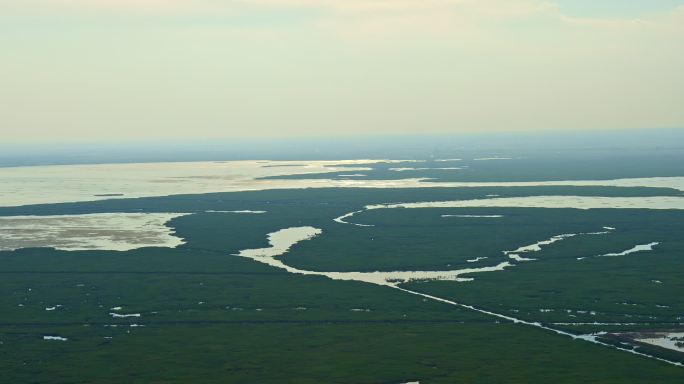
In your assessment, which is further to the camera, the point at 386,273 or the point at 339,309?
the point at 386,273

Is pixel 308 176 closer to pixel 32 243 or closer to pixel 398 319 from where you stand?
pixel 32 243

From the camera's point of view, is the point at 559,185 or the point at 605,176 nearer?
the point at 559,185

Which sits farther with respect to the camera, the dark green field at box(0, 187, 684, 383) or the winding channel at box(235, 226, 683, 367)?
the winding channel at box(235, 226, 683, 367)

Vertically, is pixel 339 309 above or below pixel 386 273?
below

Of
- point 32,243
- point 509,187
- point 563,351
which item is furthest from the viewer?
point 509,187

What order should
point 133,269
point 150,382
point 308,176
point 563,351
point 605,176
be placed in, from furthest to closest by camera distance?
point 308,176
point 605,176
point 133,269
point 563,351
point 150,382

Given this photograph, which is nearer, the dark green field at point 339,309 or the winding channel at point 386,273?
the dark green field at point 339,309

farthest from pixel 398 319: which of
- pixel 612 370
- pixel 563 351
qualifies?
pixel 612 370

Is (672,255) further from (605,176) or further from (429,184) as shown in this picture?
(605,176)

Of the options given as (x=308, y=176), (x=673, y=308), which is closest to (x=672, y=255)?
(x=673, y=308)
